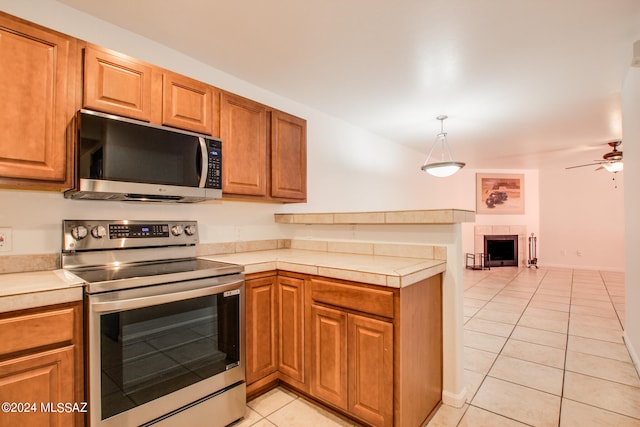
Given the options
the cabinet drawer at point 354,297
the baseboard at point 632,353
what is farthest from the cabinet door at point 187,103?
the baseboard at point 632,353

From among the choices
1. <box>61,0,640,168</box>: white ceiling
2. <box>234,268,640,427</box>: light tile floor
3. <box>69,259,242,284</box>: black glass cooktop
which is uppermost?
<box>61,0,640,168</box>: white ceiling

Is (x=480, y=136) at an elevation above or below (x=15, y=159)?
above

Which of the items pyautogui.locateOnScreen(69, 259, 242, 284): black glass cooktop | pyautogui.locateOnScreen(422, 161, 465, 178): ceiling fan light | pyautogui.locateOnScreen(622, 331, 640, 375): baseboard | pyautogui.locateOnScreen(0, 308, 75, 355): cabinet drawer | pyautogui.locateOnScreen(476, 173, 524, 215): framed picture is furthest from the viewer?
pyautogui.locateOnScreen(476, 173, 524, 215): framed picture

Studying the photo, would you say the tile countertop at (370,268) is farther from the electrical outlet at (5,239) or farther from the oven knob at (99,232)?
the electrical outlet at (5,239)

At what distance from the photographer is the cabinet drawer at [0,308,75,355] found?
117 centimetres

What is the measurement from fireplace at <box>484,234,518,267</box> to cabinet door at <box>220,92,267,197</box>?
23.0ft

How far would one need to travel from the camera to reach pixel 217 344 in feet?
5.82

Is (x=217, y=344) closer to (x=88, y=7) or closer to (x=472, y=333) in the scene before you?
(x=88, y=7)

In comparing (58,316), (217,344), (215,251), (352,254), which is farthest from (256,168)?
(58,316)

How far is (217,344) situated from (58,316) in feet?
2.52

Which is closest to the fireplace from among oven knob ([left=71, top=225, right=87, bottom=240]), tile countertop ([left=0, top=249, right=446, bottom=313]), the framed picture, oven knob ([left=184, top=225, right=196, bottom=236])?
the framed picture

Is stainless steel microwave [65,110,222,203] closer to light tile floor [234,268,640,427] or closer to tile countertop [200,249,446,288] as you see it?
tile countertop [200,249,446,288]

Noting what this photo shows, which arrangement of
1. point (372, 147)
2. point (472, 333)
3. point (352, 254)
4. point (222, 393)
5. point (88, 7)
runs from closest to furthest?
1. point (222, 393)
2. point (88, 7)
3. point (352, 254)
4. point (472, 333)
5. point (372, 147)

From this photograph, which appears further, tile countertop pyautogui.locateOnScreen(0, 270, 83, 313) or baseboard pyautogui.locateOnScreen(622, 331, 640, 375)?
baseboard pyautogui.locateOnScreen(622, 331, 640, 375)
